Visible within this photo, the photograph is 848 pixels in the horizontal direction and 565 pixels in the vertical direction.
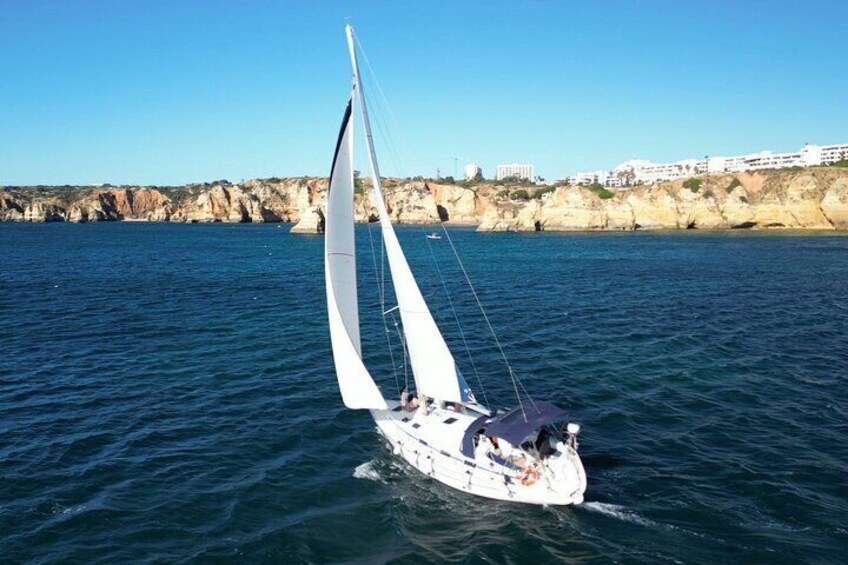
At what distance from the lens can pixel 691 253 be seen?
91375 millimetres

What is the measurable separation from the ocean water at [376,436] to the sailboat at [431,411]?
31.5 inches

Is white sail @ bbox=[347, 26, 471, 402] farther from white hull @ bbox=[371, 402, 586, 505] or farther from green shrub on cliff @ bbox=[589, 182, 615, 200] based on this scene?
green shrub on cliff @ bbox=[589, 182, 615, 200]

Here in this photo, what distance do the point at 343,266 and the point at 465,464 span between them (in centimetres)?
855

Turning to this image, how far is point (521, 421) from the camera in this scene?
19875 mm

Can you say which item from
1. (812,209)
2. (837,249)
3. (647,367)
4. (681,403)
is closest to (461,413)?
(681,403)

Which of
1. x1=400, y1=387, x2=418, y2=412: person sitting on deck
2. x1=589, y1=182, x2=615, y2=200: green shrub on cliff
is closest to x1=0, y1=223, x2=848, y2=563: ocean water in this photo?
x1=400, y1=387, x2=418, y2=412: person sitting on deck

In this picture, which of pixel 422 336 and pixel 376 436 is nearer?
pixel 422 336

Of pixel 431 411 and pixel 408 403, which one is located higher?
pixel 408 403

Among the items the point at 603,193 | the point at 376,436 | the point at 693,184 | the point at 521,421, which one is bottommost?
the point at 376,436

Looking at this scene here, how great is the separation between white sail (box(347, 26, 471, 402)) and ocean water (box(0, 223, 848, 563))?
350 centimetres

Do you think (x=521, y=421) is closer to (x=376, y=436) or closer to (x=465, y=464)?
(x=465, y=464)

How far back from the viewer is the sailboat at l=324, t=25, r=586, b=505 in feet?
62.4

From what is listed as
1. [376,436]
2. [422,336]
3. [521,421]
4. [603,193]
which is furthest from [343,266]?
[603,193]

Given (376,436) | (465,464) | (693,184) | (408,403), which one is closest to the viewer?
(465,464)
